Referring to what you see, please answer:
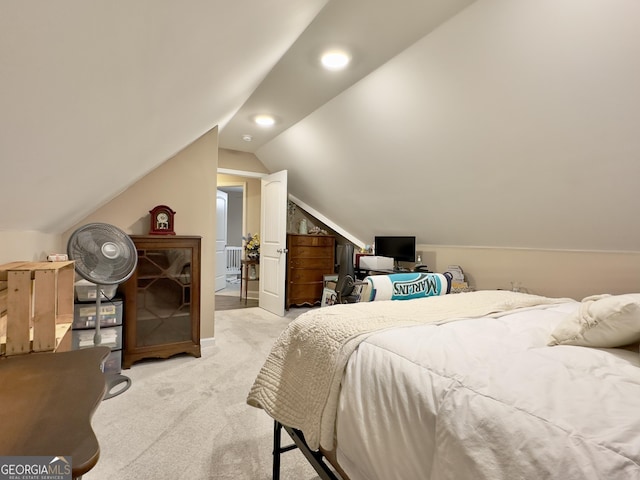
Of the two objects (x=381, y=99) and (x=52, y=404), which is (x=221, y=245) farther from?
(x=52, y=404)

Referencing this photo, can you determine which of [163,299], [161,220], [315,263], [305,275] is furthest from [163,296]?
[315,263]

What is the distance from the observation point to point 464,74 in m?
2.08

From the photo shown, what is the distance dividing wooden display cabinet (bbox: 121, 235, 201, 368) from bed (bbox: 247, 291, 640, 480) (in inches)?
65.5

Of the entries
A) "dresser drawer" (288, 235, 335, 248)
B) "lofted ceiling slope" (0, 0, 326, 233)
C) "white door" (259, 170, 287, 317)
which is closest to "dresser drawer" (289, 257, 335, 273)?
"dresser drawer" (288, 235, 335, 248)

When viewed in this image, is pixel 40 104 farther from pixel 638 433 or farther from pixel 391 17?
pixel 391 17

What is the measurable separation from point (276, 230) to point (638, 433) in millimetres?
Result: 4204

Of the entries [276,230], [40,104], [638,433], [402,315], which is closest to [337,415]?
[402,315]

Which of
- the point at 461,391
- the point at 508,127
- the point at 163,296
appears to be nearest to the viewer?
the point at 461,391

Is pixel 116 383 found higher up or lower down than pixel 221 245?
lower down

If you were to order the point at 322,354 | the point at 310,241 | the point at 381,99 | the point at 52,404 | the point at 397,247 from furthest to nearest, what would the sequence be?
the point at 310,241, the point at 397,247, the point at 381,99, the point at 322,354, the point at 52,404

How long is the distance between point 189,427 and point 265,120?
9.65 feet

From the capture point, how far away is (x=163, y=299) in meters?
2.87

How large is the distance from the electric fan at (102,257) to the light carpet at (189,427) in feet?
0.83

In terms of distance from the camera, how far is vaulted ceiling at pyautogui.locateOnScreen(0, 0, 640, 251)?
27.9 inches
